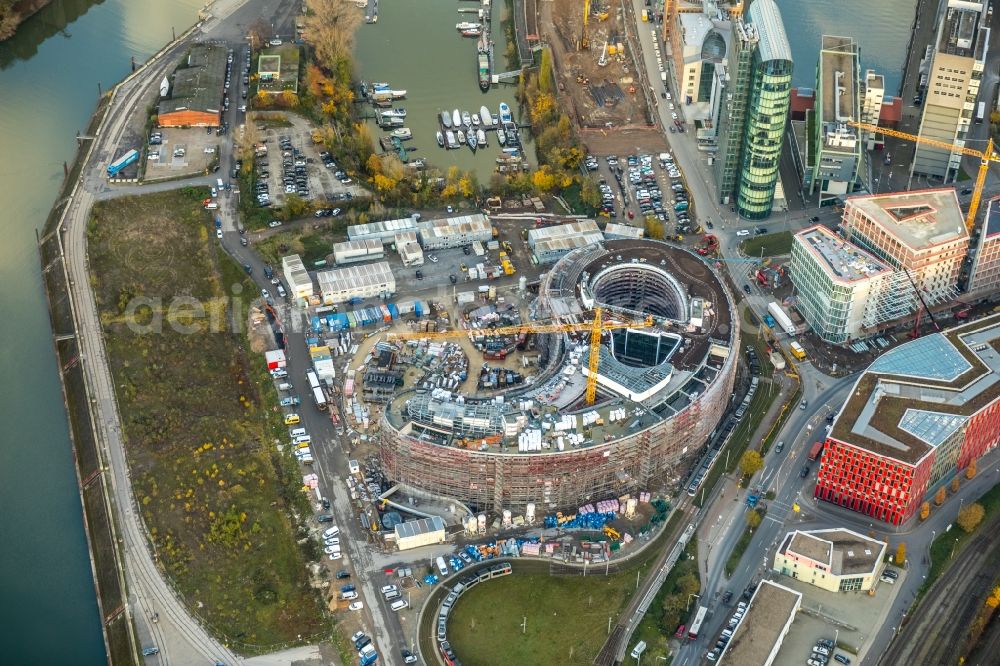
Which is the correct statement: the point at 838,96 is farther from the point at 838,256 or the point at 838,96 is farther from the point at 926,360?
the point at 926,360

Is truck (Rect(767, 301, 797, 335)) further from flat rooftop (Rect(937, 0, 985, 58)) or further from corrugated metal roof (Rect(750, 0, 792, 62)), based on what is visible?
flat rooftop (Rect(937, 0, 985, 58))

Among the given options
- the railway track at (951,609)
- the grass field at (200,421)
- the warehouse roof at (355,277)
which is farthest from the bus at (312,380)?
the railway track at (951,609)

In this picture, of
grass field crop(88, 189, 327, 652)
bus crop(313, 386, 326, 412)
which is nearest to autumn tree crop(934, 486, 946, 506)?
Result: grass field crop(88, 189, 327, 652)

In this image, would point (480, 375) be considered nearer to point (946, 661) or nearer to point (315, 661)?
point (315, 661)

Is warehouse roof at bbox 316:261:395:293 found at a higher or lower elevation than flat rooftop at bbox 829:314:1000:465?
higher

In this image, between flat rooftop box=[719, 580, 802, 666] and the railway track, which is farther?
the railway track

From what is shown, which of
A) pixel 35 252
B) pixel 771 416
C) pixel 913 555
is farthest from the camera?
pixel 35 252

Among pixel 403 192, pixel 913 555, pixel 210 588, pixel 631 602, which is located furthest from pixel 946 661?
pixel 403 192
